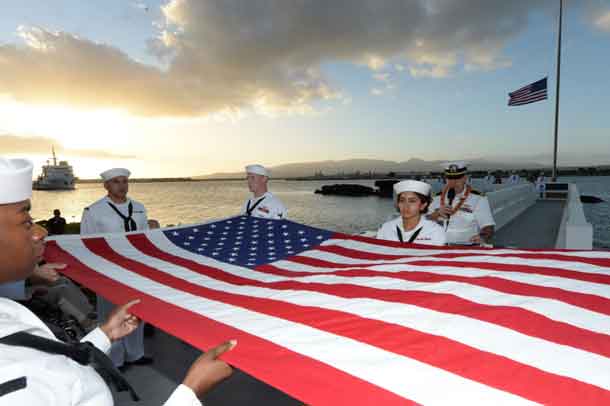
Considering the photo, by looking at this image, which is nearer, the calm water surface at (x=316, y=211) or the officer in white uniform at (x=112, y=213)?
the officer in white uniform at (x=112, y=213)

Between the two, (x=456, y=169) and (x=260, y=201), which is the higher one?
(x=456, y=169)

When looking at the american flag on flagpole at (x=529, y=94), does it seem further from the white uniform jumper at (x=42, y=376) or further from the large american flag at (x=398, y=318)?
the white uniform jumper at (x=42, y=376)

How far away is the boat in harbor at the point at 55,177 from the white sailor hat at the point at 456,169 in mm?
122992

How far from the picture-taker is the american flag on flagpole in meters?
16.6

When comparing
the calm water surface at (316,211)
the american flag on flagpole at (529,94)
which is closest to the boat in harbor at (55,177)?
the calm water surface at (316,211)

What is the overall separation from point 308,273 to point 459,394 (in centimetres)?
158

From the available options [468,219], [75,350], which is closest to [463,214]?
[468,219]

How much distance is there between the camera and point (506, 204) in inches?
448

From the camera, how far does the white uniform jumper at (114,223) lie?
12.4 ft

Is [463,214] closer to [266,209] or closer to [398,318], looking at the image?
[266,209]

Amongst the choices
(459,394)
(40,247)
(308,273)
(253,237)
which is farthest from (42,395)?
(253,237)

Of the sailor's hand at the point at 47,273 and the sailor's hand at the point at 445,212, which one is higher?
the sailor's hand at the point at 445,212

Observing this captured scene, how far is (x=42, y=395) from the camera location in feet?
2.58

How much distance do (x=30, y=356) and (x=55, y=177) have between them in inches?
4954
